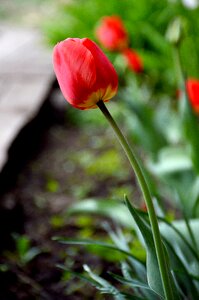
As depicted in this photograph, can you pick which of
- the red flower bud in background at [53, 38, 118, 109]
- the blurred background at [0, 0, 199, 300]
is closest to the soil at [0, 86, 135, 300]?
the blurred background at [0, 0, 199, 300]

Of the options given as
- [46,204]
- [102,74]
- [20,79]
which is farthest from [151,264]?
[20,79]

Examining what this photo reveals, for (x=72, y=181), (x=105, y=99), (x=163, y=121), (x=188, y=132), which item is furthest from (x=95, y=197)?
(x=105, y=99)

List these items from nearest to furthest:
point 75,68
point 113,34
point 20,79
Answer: point 75,68 < point 113,34 < point 20,79

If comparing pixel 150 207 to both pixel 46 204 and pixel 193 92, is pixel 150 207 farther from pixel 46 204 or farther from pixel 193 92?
pixel 46 204

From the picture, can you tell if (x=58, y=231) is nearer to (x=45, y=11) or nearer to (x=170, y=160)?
(x=170, y=160)

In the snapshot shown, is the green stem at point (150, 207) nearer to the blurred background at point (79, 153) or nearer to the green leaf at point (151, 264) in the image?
the green leaf at point (151, 264)

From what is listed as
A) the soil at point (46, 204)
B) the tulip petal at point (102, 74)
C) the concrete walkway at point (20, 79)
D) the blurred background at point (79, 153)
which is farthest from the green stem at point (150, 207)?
the concrete walkway at point (20, 79)
